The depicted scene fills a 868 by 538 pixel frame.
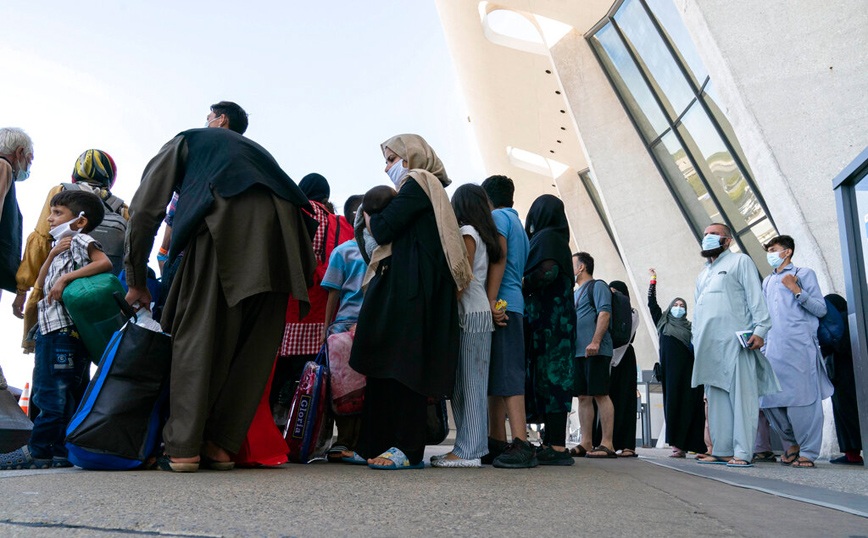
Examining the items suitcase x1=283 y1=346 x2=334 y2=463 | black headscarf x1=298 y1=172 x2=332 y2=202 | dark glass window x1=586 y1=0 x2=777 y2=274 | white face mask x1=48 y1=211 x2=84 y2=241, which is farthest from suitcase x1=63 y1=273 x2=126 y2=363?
dark glass window x1=586 y1=0 x2=777 y2=274

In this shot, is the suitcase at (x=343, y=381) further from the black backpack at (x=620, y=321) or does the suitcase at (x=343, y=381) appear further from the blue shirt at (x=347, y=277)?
the black backpack at (x=620, y=321)

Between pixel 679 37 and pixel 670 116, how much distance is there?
5.91 feet

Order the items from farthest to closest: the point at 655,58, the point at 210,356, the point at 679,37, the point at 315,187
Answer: the point at 655,58 < the point at 679,37 < the point at 315,187 < the point at 210,356

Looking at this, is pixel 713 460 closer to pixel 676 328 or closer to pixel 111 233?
pixel 676 328

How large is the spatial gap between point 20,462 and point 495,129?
20.5m

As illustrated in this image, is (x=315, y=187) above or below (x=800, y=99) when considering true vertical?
below

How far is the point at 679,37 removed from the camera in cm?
1133

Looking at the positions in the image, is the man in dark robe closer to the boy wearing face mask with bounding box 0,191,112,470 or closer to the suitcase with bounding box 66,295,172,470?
the suitcase with bounding box 66,295,172,470

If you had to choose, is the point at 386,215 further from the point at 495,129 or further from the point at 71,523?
the point at 495,129

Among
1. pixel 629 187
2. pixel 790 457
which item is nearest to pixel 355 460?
pixel 790 457

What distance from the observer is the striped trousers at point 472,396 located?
12.3ft

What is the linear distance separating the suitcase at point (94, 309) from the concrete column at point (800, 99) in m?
5.85

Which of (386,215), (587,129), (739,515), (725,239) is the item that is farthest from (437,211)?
(587,129)

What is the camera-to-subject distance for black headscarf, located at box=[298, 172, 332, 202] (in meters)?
5.01
